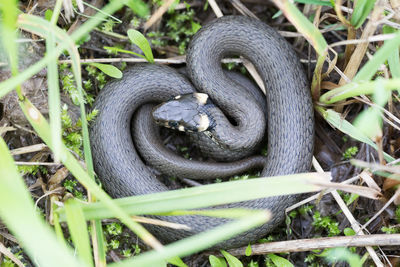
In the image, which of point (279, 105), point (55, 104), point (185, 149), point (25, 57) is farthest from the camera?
point (185, 149)

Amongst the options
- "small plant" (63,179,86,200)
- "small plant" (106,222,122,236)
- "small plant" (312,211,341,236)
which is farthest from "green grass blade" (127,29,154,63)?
"small plant" (312,211,341,236)

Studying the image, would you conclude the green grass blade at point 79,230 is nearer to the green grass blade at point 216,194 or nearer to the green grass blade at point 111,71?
the green grass blade at point 216,194

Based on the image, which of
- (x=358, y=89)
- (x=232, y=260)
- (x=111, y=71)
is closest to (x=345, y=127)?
(x=358, y=89)

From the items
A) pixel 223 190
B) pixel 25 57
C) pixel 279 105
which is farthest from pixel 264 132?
pixel 25 57

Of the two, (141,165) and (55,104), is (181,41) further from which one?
(55,104)

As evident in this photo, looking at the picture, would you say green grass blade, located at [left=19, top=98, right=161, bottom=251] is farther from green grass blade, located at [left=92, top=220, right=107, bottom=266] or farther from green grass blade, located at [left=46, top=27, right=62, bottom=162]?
green grass blade, located at [left=92, top=220, right=107, bottom=266]

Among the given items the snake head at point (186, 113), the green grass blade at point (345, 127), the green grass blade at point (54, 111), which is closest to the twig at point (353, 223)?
the green grass blade at point (345, 127)
